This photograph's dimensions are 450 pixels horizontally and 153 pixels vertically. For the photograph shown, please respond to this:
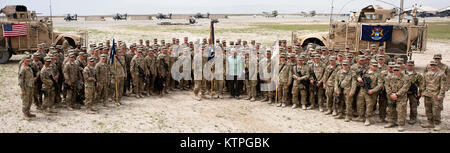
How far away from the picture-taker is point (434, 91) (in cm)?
745

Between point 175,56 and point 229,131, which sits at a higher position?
point 175,56

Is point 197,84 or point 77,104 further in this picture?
point 197,84

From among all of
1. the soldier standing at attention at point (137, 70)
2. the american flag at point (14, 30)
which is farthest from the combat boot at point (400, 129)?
the american flag at point (14, 30)

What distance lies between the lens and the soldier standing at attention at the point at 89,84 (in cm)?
859

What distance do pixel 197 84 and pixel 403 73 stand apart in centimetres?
546

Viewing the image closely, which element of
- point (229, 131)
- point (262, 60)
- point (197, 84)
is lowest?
point (229, 131)

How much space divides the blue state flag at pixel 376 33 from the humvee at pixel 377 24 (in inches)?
6.8

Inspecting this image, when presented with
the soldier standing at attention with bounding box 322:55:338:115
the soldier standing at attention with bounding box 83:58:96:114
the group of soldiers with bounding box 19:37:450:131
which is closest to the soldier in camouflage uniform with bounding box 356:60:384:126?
the group of soldiers with bounding box 19:37:450:131

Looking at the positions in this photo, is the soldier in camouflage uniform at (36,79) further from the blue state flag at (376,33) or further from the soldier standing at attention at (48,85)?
the blue state flag at (376,33)

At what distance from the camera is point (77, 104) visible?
913cm

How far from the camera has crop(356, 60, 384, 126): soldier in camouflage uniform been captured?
304 inches

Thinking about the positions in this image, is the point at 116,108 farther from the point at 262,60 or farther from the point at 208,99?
the point at 262,60

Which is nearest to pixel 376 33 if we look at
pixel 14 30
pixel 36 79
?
pixel 36 79

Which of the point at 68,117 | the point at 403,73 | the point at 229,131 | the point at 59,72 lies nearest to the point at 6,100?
the point at 59,72
